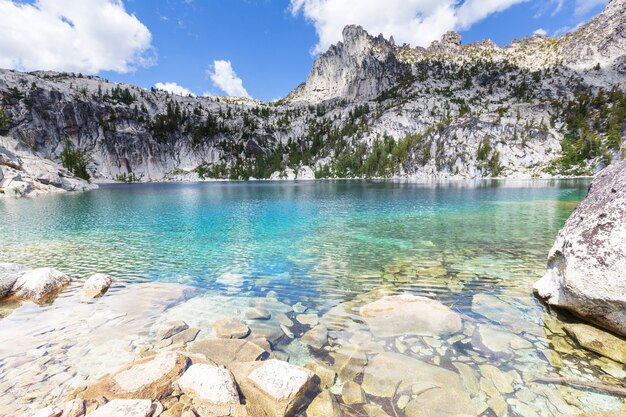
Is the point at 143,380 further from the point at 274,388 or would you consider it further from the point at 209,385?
the point at 274,388

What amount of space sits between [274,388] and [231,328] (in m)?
4.23

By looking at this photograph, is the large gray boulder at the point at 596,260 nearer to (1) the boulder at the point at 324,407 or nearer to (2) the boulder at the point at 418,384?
(2) the boulder at the point at 418,384

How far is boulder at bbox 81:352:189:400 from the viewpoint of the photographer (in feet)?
Answer: 22.5

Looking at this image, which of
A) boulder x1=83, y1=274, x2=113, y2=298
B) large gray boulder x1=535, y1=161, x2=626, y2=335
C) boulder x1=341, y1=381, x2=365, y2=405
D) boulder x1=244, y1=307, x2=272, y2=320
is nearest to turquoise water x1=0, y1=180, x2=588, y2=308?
boulder x1=244, y1=307, x2=272, y2=320

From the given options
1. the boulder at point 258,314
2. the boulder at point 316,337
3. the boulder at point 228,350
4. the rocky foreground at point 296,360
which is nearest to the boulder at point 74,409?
the rocky foreground at point 296,360

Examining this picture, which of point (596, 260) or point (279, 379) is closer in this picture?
point (279, 379)

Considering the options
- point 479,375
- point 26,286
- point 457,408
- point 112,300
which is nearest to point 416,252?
point 479,375

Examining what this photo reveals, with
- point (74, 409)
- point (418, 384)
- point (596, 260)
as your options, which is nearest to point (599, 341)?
point (596, 260)

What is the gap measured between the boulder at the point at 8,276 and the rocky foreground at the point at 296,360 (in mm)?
541

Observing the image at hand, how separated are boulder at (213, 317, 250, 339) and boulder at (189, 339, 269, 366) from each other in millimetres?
469

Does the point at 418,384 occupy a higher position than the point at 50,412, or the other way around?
the point at 50,412

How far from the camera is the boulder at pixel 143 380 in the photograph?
270 inches

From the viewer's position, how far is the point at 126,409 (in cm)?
604

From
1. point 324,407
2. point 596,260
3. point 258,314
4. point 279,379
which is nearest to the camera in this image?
point 324,407
